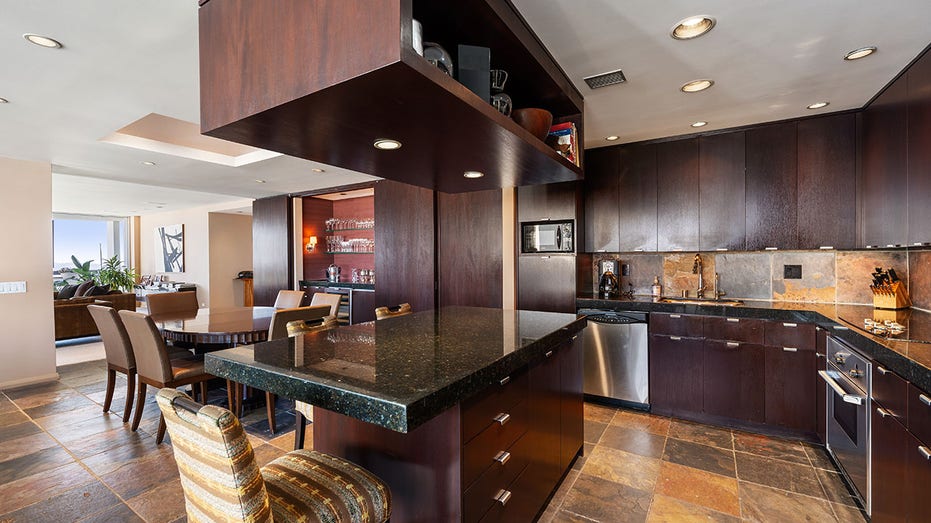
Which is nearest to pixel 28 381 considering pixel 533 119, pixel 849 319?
pixel 533 119

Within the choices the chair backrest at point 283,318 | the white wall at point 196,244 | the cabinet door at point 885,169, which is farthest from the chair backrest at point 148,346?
the white wall at point 196,244

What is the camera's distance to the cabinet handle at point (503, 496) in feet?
4.96

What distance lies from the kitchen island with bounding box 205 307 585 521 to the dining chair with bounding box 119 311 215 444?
158 cm

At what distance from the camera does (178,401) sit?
3.30ft

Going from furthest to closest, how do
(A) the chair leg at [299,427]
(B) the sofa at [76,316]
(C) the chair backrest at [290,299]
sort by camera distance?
(B) the sofa at [76,316] < (C) the chair backrest at [290,299] < (A) the chair leg at [299,427]

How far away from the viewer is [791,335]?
2861 millimetres

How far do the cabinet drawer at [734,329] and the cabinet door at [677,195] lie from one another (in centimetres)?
72

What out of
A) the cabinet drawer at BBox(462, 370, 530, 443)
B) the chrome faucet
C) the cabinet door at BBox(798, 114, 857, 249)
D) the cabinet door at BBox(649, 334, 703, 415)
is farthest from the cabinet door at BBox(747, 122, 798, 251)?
the cabinet drawer at BBox(462, 370, 530, 443)

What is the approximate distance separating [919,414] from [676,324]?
1789 mm

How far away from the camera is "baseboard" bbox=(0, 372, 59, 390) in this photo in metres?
4.10

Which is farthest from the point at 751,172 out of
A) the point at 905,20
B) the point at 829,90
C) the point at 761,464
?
the point at 761,464

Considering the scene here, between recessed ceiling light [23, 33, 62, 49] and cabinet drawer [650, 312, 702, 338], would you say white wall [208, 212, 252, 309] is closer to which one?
recessed ceiling light [23, 33, 62, 49]

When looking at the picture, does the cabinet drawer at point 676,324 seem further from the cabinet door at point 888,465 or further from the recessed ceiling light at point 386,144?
the recessed ceiling light at point 386,144

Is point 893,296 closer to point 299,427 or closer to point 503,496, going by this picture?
point 503,496
